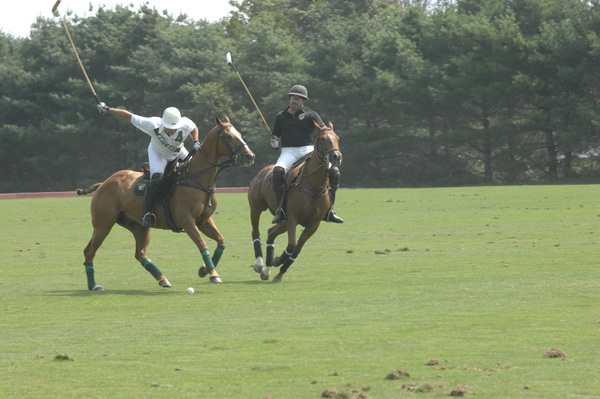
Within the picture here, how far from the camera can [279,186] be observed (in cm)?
1414

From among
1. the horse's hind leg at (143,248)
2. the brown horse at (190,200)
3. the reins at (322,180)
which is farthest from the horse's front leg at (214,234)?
the reins at (322,180)

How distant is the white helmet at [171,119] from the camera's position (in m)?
13.2

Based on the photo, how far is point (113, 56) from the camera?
226ft

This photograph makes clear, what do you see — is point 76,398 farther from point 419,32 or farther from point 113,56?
point 113,56

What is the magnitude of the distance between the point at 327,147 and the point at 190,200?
188cm

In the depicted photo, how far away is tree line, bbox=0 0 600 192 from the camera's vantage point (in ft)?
177

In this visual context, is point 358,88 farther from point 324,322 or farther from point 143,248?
point 324,322

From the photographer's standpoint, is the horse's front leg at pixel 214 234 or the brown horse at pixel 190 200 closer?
the brown horse at pixel 190 200

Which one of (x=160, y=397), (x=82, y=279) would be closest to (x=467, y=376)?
(x=160, y=397)

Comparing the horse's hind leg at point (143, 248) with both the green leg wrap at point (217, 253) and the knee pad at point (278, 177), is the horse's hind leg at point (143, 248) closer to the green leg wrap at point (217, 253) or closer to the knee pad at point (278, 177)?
the green leg wrap at point (217, 253)

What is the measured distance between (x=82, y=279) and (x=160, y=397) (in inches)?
331

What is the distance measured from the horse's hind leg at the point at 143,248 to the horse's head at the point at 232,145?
→ 1.61 metres

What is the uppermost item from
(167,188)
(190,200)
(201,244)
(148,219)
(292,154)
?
(292,154)

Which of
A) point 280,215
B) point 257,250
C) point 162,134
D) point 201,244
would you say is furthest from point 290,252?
point 162,134
